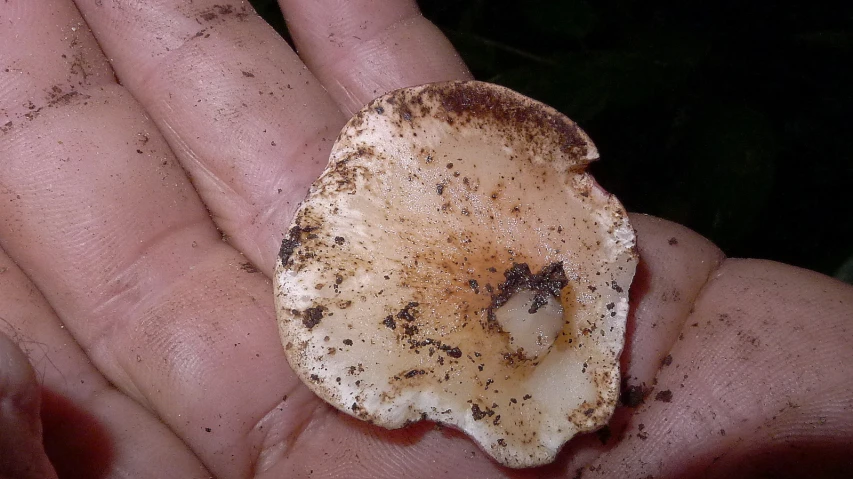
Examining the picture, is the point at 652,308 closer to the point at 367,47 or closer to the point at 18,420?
the point at 367,47

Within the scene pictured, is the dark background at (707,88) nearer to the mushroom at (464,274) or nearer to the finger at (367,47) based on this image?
the finger at (367,47)

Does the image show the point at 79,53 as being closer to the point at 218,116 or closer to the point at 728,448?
the point at 218,116

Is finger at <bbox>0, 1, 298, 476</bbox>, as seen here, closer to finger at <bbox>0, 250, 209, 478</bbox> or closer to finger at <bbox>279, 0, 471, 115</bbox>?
finger at <bbox>0, 250, 209, 478</bbox>

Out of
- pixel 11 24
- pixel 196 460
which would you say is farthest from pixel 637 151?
pixel 11 24

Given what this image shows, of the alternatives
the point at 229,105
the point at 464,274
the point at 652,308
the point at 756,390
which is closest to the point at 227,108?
the point at 229,105

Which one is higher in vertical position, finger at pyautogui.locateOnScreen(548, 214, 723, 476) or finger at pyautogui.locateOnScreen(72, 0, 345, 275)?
finger at pyautogui.locateOnScreen(72, 0, 345, 275)

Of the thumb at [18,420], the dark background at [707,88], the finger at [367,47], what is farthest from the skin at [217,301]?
the dark background at [707,88]

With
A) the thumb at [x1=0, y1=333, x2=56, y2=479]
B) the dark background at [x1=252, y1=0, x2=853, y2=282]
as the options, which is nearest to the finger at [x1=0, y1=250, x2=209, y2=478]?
the thumb at [x1=0, y1=333, x2=56, y2=479]
